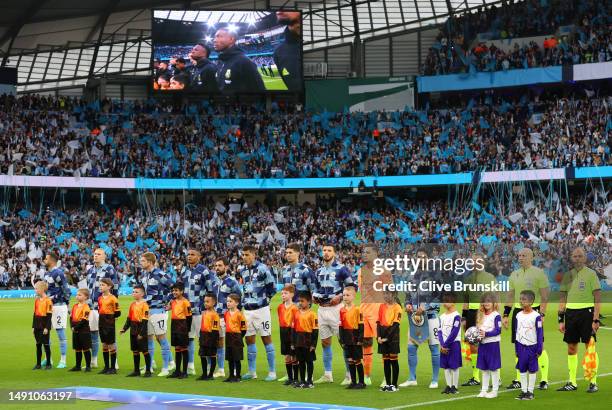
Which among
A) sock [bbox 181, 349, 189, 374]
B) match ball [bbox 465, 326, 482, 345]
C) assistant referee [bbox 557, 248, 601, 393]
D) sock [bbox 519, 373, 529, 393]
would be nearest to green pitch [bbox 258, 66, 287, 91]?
sock [bbox 181, 349, 189, 374]

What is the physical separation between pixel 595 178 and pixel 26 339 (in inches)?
1533

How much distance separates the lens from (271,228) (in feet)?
198

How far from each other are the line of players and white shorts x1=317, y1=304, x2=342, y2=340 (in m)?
0.02

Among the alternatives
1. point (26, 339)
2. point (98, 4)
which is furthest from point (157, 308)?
point (98, 4)

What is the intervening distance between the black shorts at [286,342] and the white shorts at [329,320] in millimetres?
605

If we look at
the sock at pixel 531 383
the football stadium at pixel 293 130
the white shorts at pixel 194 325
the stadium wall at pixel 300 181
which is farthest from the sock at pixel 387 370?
the stadium wall at pixel 300 181

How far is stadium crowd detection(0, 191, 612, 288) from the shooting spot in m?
51.7

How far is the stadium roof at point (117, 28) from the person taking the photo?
207 ft

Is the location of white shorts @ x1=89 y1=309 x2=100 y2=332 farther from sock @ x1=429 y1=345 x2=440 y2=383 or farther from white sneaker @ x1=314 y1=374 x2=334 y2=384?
sock @ x1=429 y1=345 x2=440 y2=383

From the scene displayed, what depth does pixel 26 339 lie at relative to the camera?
27.5m

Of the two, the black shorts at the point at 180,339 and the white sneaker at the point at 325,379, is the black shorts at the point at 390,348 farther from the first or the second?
the black shorts at the point at 180,339

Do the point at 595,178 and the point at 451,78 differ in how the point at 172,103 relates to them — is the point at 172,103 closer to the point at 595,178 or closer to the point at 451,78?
the point at 451,78

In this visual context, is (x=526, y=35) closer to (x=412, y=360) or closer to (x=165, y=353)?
(x=165, y=353)

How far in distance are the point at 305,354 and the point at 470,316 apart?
322cm
